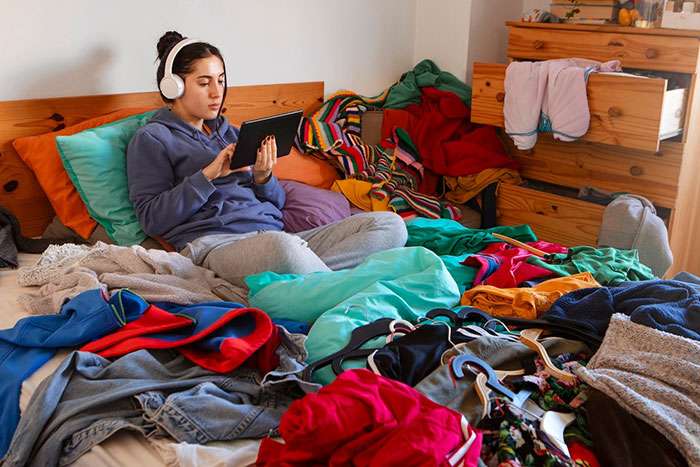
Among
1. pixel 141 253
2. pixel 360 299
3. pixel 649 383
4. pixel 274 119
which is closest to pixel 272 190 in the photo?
pixel 274 119

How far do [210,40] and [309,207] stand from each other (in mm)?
673

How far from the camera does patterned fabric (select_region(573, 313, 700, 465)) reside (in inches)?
38.5

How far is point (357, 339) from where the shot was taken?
1229mm

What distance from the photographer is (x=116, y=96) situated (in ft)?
6.80

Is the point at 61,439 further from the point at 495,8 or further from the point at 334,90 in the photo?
the point at 495,8

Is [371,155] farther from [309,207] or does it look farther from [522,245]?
[522,245]

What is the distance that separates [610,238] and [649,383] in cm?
118

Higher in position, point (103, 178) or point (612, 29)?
point (612, 29)

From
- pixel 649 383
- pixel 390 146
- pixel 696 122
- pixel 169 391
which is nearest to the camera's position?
pixel 649 383

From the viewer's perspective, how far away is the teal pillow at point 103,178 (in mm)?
1830

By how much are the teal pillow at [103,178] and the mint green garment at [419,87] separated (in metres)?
1.24

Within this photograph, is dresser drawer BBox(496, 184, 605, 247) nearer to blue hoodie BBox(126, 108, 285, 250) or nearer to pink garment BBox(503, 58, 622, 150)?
pink garment BBox(503, 58, 622, 150)

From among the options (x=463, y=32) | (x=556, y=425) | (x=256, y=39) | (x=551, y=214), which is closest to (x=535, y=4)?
(x=463, y=32)

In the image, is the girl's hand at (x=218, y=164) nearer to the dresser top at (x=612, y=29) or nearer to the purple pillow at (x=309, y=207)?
the purple pillow at (x=309, y=207)
